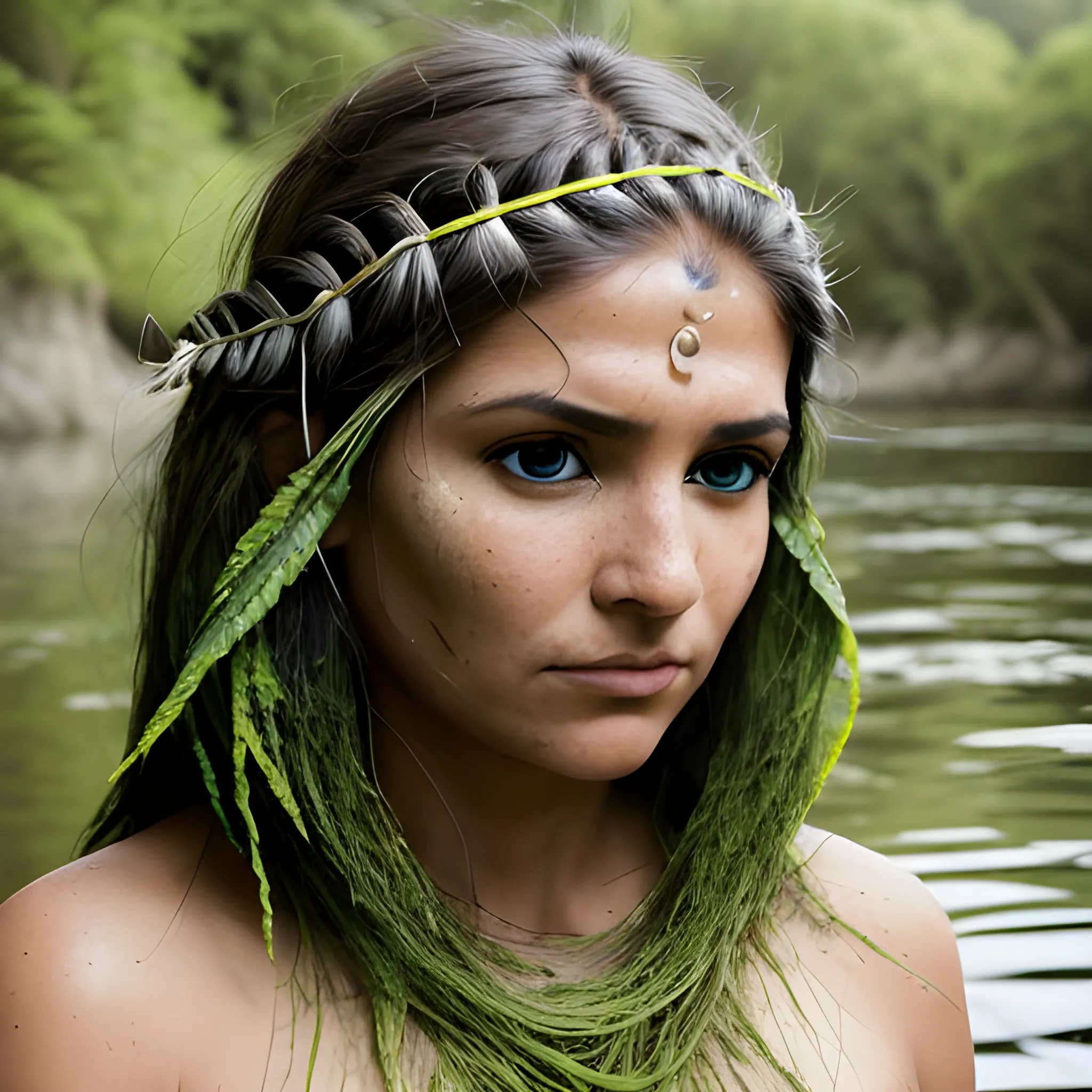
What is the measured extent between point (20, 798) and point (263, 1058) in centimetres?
101

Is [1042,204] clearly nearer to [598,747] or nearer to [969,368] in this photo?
[969,368]

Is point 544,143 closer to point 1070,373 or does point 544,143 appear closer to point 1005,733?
point 1005,733

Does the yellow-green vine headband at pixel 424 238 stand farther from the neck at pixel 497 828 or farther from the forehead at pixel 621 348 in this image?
the neck at pixel 497 828

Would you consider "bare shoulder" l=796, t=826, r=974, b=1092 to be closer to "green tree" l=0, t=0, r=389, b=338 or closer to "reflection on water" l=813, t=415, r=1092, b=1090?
"reflection on water" l=813, t=415, r=1092, b=1090

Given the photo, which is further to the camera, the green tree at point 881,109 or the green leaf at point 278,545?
the green tree at point 881,109

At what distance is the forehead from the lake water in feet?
1.45

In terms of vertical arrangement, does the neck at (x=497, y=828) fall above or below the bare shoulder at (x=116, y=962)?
above

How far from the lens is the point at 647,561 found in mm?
946

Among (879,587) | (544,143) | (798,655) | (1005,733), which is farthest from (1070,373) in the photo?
(544,143)

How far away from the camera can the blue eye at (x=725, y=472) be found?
1026 millimetres

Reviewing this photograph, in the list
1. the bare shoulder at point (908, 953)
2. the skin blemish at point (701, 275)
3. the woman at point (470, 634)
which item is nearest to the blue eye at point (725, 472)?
the woman at point (470, 634)

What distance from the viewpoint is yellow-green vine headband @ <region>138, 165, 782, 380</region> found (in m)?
0.99

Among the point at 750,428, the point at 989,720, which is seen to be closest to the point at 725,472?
the point at 750,428

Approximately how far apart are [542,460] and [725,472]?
0.15 m
